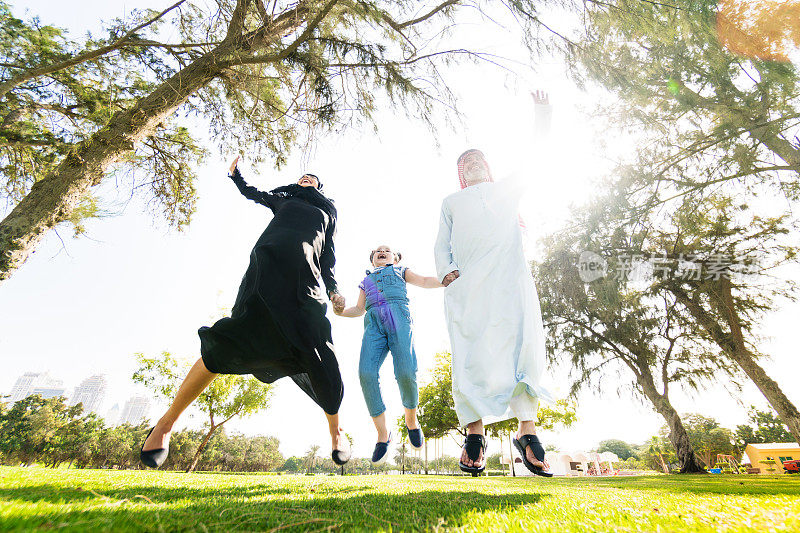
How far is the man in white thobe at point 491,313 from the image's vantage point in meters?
2.53

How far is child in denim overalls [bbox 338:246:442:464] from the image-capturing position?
3750 mm

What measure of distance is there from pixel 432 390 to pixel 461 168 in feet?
78.2

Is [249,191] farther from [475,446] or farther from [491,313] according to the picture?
[475,446]

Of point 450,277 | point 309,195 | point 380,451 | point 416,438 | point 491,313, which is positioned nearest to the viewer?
point 491,313

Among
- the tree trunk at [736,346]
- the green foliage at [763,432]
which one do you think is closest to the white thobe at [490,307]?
the tree trunk at [736,346]

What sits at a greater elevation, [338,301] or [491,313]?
[338,301]

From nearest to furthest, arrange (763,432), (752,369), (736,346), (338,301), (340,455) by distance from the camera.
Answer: (340,455) < (338,301) < (752,369) < (736,346) < (763,432)

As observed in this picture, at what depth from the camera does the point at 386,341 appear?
402 centimetres

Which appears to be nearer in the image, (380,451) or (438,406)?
(380,451)

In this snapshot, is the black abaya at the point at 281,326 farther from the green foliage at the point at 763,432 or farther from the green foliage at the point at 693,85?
the green foliage at the point at 763,432

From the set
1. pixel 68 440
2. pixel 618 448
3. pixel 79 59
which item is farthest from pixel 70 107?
pixel 618 448

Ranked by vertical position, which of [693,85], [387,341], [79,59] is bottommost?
[387,341]

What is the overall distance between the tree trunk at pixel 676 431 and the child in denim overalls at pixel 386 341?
537 inches

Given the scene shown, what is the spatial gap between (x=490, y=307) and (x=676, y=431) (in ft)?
50.3
